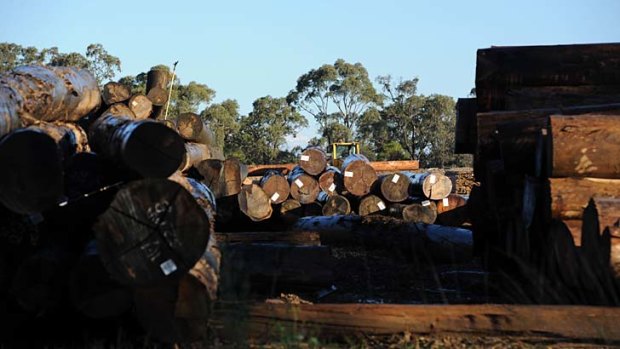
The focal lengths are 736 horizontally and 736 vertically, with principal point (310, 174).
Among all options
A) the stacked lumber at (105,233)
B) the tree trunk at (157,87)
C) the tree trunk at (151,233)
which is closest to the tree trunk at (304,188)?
the tree trunk at (157,87)

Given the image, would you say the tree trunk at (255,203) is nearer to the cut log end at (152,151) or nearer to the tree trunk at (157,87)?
the tree trunk at (157,87)

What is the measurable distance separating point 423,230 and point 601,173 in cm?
577

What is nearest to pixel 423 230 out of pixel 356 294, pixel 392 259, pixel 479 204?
pixel 392 259

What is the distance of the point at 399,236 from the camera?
38.2 feet

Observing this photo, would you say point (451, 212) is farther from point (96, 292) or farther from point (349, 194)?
point (96, 292)

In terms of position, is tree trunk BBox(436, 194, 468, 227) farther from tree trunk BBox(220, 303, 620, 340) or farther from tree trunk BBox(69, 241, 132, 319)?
tree trunk BBox(69, 241, 132, 319)

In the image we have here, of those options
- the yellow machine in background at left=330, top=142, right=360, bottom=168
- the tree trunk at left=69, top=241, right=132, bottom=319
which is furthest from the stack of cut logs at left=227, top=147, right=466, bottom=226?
the yellow machine in background at left=330, top=142, right=360, bottom=168

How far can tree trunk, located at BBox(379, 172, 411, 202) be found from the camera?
52.4 feet

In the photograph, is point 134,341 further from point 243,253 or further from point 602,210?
point 602,210

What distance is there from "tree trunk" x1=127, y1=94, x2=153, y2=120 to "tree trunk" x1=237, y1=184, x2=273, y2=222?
2.97m

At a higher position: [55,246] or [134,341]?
[55,246]

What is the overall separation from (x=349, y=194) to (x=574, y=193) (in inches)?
441

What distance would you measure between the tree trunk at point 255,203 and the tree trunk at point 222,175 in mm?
325

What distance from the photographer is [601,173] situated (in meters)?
5.77
